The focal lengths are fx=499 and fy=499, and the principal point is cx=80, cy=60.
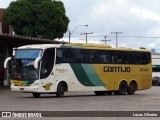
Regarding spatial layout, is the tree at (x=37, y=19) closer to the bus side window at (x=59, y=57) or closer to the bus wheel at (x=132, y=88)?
the bus wheel at (x=132, y=88)

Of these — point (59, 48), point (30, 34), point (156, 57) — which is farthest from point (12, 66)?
point (156, 57)

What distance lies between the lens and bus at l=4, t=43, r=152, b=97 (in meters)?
28.4

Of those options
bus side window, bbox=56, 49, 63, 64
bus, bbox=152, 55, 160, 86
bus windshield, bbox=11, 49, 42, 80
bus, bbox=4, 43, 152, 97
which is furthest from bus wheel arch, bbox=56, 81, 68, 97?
bus, bbox=152, 55, 160, 86

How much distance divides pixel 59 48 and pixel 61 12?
129 ft

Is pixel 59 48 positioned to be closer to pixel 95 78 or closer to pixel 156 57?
pixel 95 78

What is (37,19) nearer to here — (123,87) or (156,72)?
(156,72)

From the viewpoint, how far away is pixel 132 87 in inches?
1359

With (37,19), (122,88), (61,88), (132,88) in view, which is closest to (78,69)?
(61,88)

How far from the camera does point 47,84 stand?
2856cm

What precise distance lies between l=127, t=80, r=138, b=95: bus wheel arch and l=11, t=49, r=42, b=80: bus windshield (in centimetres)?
837

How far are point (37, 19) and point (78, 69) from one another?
38.0 metres

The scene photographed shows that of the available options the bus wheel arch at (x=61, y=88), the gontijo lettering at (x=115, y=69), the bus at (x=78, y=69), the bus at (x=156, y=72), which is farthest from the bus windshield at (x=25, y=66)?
the bus at (x=156, y=72)

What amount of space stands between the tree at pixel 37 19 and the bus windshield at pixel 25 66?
3678 centimetres

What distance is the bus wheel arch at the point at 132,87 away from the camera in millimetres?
34156
